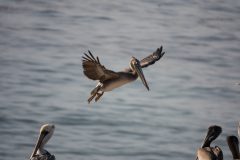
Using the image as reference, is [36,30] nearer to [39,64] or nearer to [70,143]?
[39,64]

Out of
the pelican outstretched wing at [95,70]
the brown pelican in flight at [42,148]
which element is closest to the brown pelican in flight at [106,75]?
the pelican outstretched wing at [95,70]

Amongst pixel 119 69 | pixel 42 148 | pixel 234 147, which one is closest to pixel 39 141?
pixel 42 148

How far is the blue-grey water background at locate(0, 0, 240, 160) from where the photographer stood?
661 inches

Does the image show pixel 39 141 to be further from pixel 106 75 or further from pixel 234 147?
pixel 234 147

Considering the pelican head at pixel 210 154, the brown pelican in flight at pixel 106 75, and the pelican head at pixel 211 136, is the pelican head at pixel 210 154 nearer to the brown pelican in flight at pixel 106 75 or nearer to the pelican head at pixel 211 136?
the pelican head at pixel 211 136

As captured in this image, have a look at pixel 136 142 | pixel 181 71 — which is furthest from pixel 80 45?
pixel 136 142

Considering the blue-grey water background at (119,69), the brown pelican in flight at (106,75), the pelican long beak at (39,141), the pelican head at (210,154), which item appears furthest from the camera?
the blue-grey water background at (119,69)

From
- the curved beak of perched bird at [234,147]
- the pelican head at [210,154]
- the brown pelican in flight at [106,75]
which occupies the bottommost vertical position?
Answer: the curved beak of perched bird at [234,147]

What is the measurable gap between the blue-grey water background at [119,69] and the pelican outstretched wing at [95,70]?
132 inches

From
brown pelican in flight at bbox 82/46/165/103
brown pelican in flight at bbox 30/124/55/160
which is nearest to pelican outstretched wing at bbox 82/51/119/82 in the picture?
brown pelican in flight at bbox 82/46/165/103

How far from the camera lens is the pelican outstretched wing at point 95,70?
12114 mm

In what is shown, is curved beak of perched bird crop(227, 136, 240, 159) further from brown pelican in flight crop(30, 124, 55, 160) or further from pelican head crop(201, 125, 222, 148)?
brown pelican in flight crop(30, 124, 55, 160)

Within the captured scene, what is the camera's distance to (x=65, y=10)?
24.8 meters

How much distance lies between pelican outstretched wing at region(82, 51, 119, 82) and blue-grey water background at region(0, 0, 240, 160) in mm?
3360
